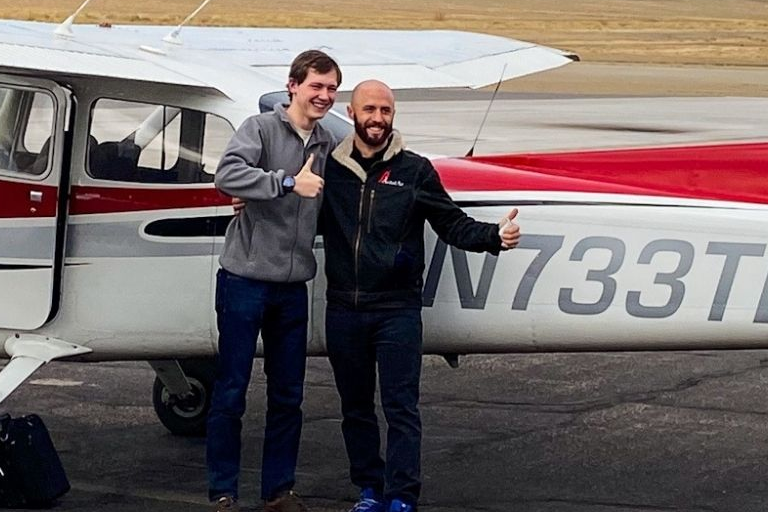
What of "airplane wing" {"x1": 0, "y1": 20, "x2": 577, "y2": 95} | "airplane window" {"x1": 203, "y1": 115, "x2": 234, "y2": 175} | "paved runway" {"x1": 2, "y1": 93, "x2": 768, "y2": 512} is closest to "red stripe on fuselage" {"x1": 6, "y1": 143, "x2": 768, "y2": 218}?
"airplane window" {"x1": 203, "y1": 115, "x2": 234, "y2": 175}

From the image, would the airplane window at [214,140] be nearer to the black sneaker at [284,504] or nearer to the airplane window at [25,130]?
the airplane window at [25,130]

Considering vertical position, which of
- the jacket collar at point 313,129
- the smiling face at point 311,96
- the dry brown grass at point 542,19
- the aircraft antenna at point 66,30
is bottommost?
the jacket collar at point 313,129

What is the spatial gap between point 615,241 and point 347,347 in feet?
3.68

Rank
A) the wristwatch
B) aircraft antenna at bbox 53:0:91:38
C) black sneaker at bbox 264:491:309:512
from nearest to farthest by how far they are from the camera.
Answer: the wristwatch → black sneaker at bbox 264:491:309:512 → aircraft antenna at bbox 53:0:91:38

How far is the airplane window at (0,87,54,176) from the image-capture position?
21.5ft

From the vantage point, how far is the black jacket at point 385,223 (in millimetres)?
6027

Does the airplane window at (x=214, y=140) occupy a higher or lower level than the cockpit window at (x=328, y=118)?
lower

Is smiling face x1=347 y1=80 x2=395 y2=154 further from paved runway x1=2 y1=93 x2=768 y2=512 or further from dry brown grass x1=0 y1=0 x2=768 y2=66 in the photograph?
dry brown grass x1=0 y1=0 x2=768 y2=66

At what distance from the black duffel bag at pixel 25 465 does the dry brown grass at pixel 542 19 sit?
1746 inches

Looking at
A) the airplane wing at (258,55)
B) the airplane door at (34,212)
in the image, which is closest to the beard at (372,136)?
the airplane wing at (258,55)

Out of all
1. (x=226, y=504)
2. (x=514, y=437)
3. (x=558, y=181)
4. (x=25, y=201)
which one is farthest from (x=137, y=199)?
(x=514, y=437)

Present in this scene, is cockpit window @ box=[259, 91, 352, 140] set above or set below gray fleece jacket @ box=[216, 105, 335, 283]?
above

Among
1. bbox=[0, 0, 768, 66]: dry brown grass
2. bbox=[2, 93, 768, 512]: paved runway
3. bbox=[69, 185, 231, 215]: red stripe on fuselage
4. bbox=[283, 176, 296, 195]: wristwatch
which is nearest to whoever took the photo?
bbox=[283, 176, 296, 195]: wristwatch

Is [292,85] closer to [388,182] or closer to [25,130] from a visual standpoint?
[388,182]
